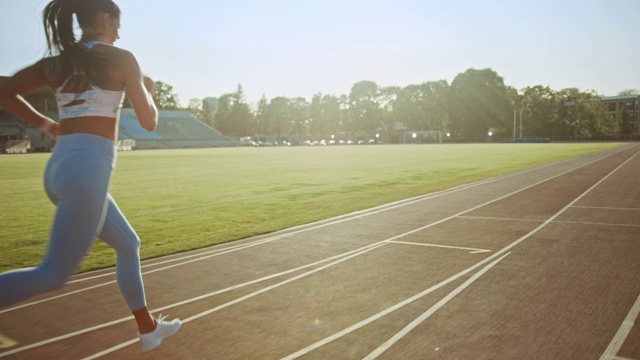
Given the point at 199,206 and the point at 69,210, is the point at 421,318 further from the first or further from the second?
the point at 199,206

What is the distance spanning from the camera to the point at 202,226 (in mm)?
9164

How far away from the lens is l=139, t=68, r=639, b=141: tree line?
103 metres

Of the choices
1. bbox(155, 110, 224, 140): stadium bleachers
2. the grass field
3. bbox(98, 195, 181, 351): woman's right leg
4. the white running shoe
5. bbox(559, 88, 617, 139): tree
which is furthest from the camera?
bbox(559, 88, 617, 139): tree

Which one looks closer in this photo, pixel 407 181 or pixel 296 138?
pixel 407 181

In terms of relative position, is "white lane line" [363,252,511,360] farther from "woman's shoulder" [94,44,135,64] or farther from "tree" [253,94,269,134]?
"tree" [253,94,269,134]

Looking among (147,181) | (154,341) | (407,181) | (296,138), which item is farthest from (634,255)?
(296,138)

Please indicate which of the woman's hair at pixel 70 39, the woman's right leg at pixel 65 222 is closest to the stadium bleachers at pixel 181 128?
the woman's hair at pixel 70 39

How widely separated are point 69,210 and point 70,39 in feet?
3.26

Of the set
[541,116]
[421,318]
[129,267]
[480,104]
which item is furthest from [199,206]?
[541,116]

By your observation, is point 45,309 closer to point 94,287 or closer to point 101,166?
point 94,287

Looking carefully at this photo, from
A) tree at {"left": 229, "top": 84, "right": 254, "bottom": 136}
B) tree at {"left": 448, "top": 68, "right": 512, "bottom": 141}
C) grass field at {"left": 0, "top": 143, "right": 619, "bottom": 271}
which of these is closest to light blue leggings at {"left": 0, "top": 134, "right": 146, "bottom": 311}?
grass field at {"left": 0, "top": 143, "right": 619, "bottom": 271}

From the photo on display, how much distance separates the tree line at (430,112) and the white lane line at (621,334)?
105 metres

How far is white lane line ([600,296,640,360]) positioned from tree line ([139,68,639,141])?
10517 centimetres

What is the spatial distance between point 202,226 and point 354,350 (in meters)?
6.32
